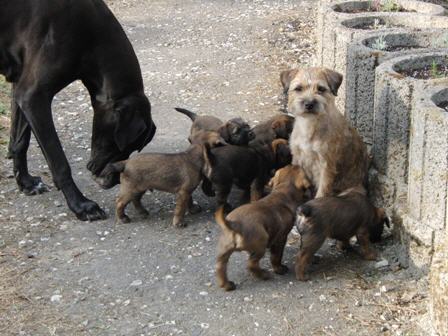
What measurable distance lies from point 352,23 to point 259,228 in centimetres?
357

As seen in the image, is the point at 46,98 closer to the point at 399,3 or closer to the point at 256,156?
the point at 256,156

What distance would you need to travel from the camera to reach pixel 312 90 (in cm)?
595

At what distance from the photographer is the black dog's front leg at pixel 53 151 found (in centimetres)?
647

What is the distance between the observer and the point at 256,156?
6539 millimetres

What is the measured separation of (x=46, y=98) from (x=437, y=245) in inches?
127

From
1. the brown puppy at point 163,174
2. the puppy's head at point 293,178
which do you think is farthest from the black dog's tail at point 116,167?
the puppy's head at point 293,178

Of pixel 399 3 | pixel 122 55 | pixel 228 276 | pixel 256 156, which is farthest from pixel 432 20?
pixel 228 276

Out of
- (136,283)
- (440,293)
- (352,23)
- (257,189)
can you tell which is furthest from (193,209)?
(352,23)

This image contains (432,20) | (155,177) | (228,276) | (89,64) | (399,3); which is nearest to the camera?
(228,276)

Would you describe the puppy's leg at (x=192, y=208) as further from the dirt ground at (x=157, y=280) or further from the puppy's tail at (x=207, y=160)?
the puppy's tail at (x=207, y=160)

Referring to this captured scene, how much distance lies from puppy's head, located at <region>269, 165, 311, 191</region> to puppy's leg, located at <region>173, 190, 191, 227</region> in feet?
2.43

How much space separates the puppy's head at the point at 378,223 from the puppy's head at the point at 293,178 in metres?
0.53

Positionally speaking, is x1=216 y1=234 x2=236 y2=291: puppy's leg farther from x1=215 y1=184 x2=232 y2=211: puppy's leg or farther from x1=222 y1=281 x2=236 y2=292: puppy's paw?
x1=215 y1=184 x2=232 y2=211: puppy's leg

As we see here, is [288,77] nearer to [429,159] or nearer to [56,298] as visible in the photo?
[429,159]
